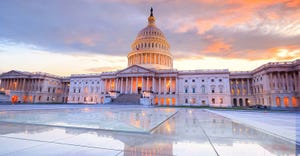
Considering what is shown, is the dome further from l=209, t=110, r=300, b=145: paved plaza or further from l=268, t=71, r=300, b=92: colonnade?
l=209, t=110, r=300, b=145: paved plaza

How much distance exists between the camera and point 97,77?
70.2m

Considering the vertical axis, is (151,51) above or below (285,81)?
above

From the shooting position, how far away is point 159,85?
61250 millimetres

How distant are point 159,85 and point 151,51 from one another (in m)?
→ 19.4

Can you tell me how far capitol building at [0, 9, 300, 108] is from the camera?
148ft

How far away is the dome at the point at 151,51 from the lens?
71.4 meters

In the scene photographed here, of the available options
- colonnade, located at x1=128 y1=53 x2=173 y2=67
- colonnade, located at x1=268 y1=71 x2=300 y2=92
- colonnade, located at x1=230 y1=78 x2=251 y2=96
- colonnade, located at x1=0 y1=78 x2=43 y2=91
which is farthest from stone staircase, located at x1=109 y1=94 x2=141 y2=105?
colonnade, located at x1=0 y1=78 x2=43 y2=91

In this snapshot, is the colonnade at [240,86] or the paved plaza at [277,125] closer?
the paved plaza at [277,125]

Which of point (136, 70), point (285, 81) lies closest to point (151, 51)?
point (136, 70)

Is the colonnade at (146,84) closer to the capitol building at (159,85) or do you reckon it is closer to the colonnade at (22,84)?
the capitol building at (159,85)

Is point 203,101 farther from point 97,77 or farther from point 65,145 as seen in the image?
point 65,145

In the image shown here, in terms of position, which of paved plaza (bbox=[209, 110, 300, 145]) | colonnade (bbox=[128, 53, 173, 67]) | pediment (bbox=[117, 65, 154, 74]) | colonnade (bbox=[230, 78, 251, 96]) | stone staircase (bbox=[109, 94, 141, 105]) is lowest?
stone staircase (bbox=[109, 94, 141, 105])

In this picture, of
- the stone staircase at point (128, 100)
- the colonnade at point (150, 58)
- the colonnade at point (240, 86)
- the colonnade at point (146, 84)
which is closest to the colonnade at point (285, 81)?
the colonnade at point (240, 86)

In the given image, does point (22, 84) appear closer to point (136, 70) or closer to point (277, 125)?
point (136, 70)
